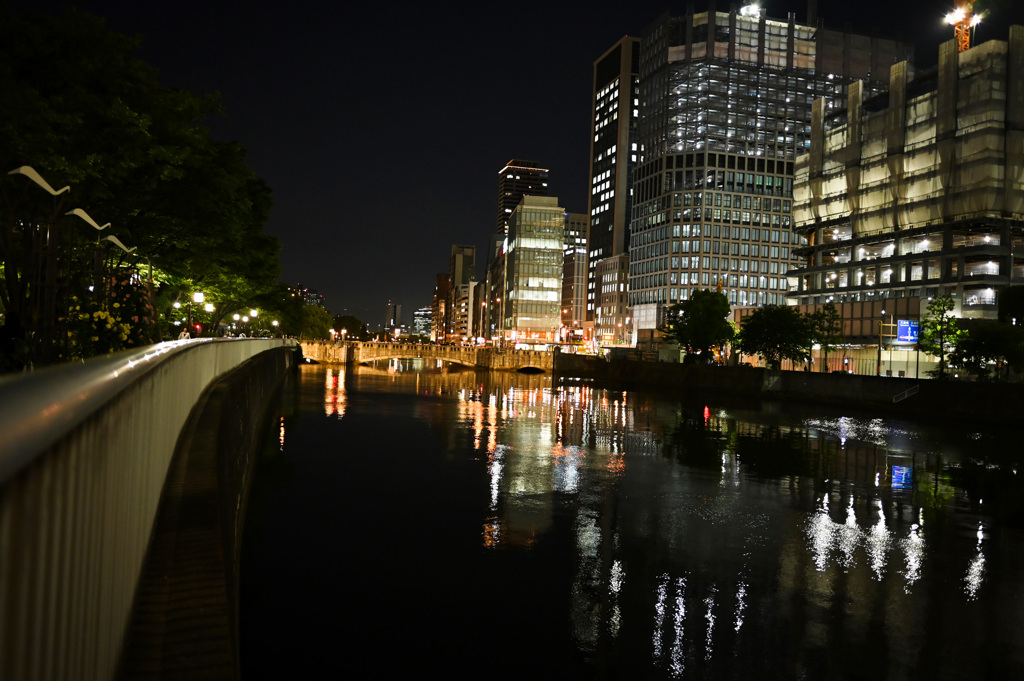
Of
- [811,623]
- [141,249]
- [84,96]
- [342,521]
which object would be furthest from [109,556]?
[141,249]

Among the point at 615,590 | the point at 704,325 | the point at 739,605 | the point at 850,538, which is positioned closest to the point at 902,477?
the point at 850,538

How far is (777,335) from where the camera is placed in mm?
79250

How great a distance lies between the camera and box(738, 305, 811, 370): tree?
78.8 m

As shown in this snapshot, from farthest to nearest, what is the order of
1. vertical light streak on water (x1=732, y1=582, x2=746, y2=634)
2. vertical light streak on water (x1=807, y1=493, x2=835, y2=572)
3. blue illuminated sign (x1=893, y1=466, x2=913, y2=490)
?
blue illuminated sign (x1=893, y1=466, x2=913, y2=490), vertical light streak on water (x1=807, y1=493, x2=835, y2=572), vertical light streak on water (x1=732, y1=582, x2=746, y2=634)

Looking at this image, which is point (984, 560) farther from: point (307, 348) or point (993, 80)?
point (307, 348)

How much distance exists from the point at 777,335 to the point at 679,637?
7192 cm

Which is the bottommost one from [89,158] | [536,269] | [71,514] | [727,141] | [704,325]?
[71,514]

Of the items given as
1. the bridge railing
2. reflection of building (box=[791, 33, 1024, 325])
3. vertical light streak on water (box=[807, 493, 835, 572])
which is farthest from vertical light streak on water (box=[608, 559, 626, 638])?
reflection of building (box=[791, 33, 1024, 325])

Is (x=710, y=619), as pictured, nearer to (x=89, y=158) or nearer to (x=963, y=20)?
(x=89, y=158)

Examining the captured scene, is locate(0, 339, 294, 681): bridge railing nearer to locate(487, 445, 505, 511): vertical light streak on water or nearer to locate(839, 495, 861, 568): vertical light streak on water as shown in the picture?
locate(839, 495, 861, 568): vertical light streak on water

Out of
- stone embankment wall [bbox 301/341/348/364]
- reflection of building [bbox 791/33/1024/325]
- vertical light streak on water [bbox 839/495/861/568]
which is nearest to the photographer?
vertical light streak on water [bbox 839/495/861/568]

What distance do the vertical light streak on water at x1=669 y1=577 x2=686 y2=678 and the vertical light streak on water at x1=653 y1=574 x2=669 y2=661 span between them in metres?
0.18

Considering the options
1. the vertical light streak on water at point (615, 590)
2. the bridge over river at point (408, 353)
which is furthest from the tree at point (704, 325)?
the vertical light streak on water at point (615, 590)

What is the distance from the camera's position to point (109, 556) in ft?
14.6
